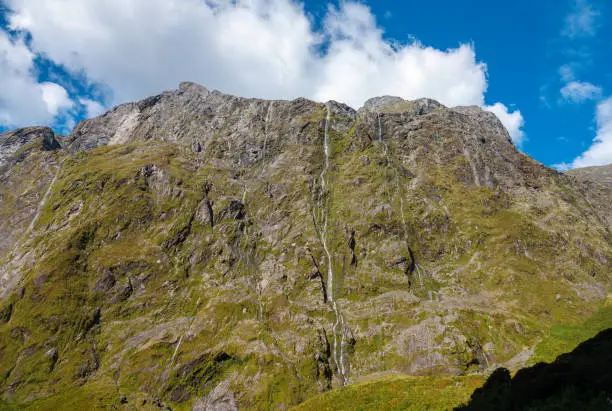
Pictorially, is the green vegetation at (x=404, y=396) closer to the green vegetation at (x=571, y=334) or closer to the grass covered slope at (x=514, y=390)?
the grass covered slope at (x=514, y=390)

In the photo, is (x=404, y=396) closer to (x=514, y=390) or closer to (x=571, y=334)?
(x=514, y=390)

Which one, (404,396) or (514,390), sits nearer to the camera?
(514,390)

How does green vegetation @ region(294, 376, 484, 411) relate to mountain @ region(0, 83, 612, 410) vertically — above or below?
below

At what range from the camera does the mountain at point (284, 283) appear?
11612cm

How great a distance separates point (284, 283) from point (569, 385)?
460ft

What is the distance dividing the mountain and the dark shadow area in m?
99.8

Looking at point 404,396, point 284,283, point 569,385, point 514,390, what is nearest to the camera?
point 569,385

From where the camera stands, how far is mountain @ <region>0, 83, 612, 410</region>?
116125 mm

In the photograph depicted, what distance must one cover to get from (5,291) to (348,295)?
146920mm

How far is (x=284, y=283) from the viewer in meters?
153

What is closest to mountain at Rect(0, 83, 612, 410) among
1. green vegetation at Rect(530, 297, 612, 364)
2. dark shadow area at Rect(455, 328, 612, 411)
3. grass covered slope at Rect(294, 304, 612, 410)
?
green vegetation at Rect(530, 297, 612, 364)

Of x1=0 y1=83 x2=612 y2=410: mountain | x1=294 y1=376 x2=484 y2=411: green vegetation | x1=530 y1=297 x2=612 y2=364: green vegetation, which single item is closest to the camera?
x1=294 y1=376 x2=484 y2=411: green vegetation

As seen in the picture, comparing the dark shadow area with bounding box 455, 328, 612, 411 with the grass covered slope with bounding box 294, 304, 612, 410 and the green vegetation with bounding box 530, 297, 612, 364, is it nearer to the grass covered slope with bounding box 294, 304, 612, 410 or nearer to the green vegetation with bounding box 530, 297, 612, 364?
the grass covered slope with bounding box 294, 304, 612, 410

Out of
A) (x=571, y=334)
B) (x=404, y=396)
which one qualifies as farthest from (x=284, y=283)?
(x=404, y=396)
